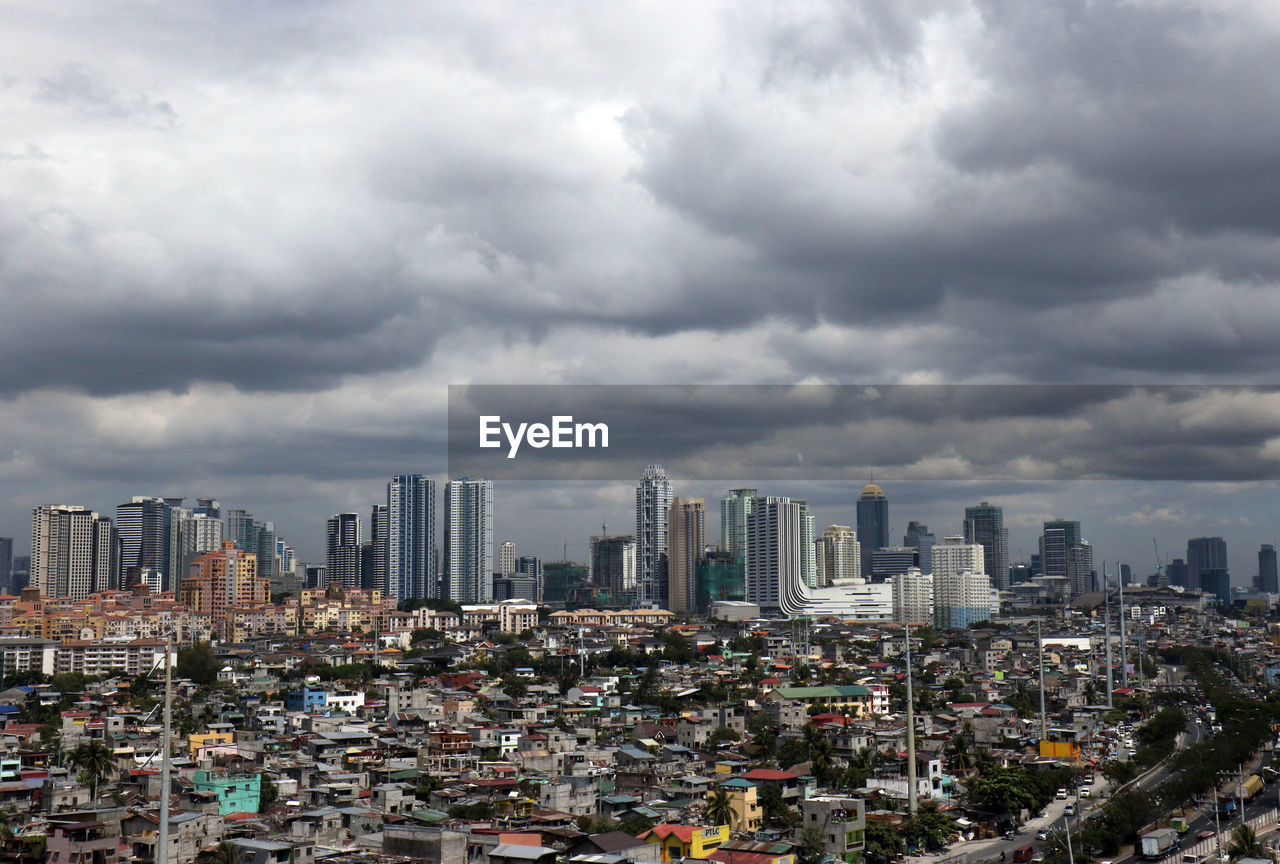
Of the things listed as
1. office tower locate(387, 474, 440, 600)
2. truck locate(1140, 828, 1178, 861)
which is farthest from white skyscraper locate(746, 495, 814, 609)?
truck locate(1140, 828, 1178, 861)

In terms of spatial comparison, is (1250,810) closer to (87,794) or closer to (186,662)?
(87,794)

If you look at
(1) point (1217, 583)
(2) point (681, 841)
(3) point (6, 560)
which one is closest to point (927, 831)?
(2) point (681, 841)

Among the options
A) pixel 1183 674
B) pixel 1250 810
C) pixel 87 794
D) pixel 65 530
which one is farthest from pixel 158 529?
pixel 1250 810

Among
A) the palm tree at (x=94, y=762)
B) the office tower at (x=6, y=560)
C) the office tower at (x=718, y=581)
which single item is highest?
the office tower at (x=6, y=560)

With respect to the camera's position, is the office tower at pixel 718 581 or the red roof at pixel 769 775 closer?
the red roof at pixel 769 775

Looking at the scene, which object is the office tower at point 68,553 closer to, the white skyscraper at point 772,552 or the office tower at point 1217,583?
the white skyscraper at point 772,552

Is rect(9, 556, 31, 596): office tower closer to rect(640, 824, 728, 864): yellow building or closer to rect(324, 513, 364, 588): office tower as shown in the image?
rect(324, 513, 364, 588): office tower

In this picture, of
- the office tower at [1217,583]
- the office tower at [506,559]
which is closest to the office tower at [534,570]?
the office tower at [506,559]
